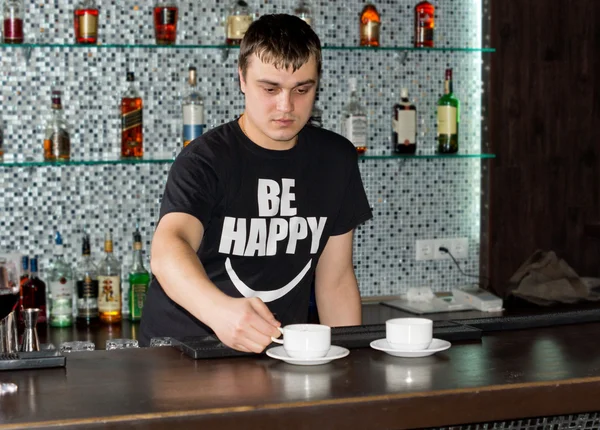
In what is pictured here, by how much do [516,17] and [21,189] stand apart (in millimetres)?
1958

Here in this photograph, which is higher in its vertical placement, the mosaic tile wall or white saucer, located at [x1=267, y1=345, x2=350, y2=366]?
the mosaic tile wall

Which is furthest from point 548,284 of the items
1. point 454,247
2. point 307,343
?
point 307,343

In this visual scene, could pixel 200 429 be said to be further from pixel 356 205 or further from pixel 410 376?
pixel 356 205

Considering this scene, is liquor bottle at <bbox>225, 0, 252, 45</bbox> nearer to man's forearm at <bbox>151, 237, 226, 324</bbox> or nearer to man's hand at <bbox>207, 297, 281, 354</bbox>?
man's forearm at <bbox>151, 237, 226, 324</bbox>

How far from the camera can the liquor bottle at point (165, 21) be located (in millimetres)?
3301

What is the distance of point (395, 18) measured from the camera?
11.9ft

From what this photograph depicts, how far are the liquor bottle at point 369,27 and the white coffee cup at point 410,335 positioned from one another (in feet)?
6.79

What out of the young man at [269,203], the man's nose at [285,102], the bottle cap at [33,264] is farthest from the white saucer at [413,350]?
the bottle cap at [33,264]

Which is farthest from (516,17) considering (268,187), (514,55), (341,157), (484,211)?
(268,187)

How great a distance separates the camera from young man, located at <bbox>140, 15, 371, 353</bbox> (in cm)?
211

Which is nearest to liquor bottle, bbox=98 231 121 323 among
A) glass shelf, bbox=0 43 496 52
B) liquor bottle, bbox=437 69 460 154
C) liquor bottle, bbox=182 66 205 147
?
liquor bottle, bbox=182 66 205 147

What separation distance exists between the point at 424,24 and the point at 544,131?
0.64 meters

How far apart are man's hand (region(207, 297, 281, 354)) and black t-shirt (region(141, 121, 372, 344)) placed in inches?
20.9

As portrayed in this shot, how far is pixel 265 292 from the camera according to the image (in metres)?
2.31
